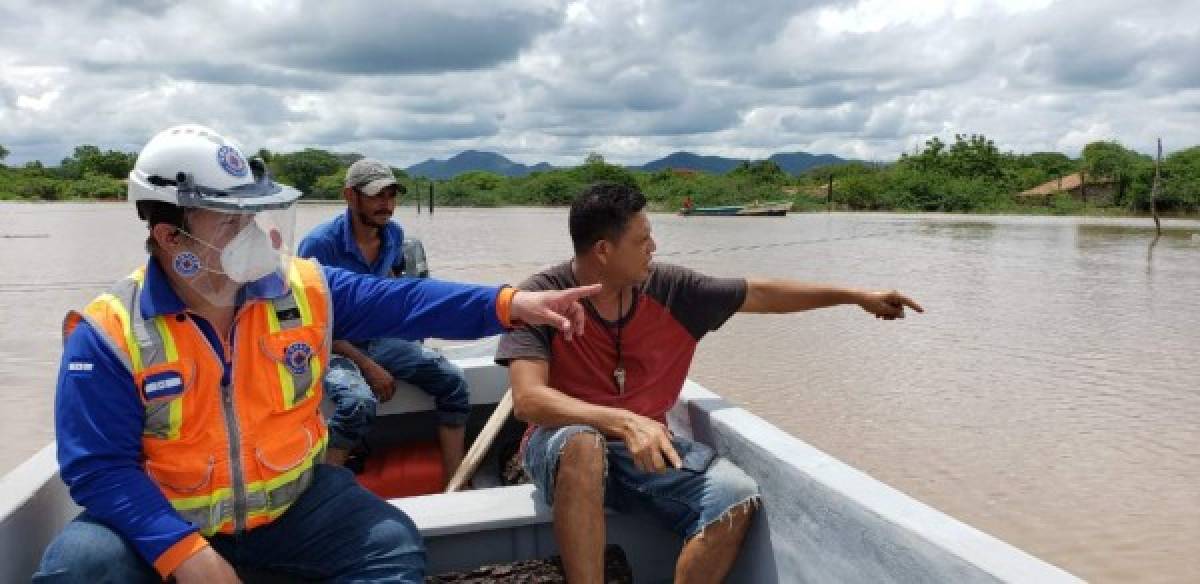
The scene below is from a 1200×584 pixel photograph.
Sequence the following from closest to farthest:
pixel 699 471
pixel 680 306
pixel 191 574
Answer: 1. pixel 191 574
2. pixel 699 471
3. pixel 680 306

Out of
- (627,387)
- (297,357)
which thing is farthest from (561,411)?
(297,357)

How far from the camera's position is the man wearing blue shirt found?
3.07 m

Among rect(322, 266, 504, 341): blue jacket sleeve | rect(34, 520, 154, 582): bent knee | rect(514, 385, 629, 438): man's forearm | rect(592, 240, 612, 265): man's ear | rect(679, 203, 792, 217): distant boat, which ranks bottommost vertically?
rect(34, 520, 154, 582): bent knee

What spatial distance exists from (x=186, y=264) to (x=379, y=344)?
5.08 feet

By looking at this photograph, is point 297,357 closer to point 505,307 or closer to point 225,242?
point 225,242

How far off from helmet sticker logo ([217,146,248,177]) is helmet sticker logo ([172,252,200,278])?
0.17m

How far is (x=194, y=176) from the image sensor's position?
1.61m

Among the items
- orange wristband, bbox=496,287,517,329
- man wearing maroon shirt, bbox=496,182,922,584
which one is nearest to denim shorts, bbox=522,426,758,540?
man wearing maroon shirt, bbox=496,182,922,584

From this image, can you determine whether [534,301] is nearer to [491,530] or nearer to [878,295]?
[491,530]

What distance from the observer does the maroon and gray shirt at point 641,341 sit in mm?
2377

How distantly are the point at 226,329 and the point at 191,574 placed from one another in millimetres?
450

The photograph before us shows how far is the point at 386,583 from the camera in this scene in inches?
69.9

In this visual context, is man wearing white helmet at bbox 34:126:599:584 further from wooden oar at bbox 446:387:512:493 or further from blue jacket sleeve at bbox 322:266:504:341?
wooden oar at bbox 446:387:512:493

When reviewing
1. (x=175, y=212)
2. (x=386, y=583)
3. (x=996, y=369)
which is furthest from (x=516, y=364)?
(x=996, y=369)
